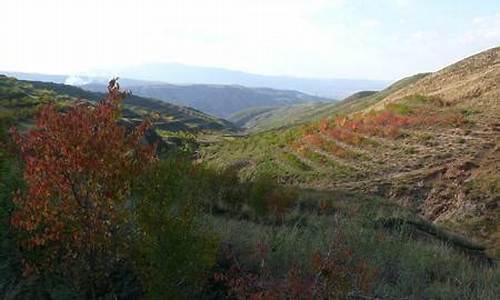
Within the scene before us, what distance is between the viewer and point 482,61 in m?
61.6

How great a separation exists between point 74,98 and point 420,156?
75.1 metres

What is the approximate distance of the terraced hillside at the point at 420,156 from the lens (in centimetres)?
2952

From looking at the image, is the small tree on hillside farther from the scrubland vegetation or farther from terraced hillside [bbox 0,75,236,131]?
terraced hillside [bbox 0,75,236,131]

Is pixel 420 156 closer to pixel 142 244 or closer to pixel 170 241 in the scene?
pixel 142 244

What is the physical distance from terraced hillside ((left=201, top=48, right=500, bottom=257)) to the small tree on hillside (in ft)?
59.4

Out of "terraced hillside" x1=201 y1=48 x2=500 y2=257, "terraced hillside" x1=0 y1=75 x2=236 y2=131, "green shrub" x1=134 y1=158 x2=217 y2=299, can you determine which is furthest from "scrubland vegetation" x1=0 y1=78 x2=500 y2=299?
"terraced hillside" x1=0 y1=75 x2=236 y2=131

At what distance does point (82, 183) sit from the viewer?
7.96m

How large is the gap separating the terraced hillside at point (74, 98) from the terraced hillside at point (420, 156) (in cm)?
1467

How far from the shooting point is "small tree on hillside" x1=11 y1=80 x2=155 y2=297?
300 inches

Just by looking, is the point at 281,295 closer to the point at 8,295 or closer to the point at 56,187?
the point at 56,187

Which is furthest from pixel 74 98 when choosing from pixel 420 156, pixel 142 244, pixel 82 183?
pixel 142 244

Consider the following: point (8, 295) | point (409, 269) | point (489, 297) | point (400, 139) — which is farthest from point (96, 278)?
point (400, 139)

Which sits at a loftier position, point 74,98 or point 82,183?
point 82,183

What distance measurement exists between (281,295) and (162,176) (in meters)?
2.24
